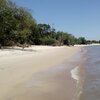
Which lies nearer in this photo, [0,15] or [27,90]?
[27,90]

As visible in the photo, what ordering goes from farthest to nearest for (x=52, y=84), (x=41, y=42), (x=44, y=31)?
1. (x=44, y=31)
2. (x=41, y=42)
3. (x=52, y=84)

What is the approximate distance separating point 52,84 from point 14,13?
3022 centimetres

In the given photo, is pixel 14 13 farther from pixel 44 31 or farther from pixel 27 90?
pixel 44 31

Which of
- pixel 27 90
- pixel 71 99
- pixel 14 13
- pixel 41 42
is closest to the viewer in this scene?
pixel 71 99

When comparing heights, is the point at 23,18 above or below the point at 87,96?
above

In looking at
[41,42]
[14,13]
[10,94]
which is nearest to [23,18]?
[14,13]

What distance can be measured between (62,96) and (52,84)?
239cm

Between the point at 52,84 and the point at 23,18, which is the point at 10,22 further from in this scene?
the point at 52,84

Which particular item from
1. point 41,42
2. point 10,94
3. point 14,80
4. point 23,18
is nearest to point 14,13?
point 23,18

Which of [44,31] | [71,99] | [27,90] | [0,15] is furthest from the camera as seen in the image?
[44,31]

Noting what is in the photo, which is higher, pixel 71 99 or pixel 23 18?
pixel 23 18

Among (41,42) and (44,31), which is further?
(44,31)

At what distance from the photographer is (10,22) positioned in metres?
39.8

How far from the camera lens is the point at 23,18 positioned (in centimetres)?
4159
